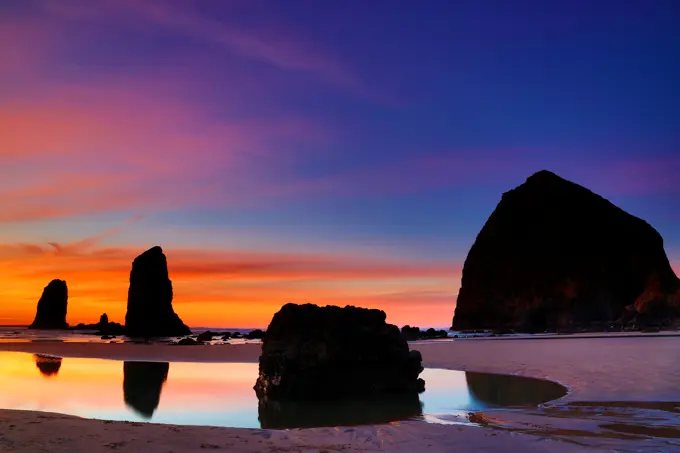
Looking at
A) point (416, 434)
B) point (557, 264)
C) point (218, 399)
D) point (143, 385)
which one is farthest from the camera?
point (557, 264)

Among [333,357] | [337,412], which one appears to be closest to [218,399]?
[333,357]

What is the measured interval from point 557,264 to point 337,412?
12701 centimetres

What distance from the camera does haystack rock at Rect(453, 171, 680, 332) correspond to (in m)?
118

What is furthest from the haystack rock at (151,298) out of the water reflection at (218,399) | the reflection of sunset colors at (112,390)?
the water reflection at (218,399)

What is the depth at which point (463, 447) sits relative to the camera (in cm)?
920

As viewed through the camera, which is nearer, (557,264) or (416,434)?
(416,434)

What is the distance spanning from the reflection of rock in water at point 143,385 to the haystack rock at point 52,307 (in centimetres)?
17806

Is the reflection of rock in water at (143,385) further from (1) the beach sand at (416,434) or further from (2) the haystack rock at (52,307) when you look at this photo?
(2) the haystack rock at (52,307)

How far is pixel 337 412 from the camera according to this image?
1445 centimetres

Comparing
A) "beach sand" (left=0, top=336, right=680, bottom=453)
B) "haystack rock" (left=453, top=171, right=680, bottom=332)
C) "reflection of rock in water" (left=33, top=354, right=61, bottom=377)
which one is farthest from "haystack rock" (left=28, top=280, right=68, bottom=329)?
"beach sand" (left=0, top=336, right=680, bottom=453)

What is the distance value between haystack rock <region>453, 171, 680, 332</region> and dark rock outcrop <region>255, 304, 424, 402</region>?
9591 centimetres

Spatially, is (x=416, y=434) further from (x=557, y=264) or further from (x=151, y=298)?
(x=557, y=264)

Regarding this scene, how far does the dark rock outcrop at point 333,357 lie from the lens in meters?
17.4

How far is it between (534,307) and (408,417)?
119 m
